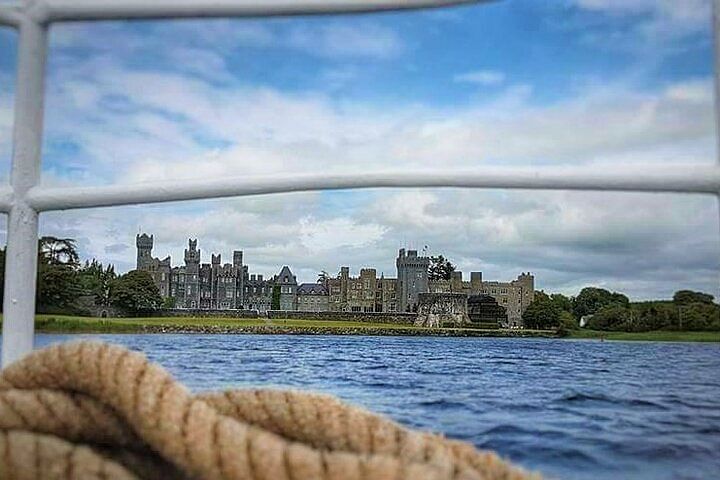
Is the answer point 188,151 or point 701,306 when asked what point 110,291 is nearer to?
point 188,151

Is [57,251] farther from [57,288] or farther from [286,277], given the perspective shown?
[286,277]

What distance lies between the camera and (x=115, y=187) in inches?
40.0

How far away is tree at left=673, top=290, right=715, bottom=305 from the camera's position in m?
1.01

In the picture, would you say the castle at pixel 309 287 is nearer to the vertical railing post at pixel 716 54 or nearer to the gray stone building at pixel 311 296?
the gray stone building at pixel 311 296

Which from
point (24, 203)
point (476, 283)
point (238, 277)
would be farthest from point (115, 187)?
point (476, 283)

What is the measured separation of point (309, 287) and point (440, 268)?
19 cm

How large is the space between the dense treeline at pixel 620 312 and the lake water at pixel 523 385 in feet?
0.10

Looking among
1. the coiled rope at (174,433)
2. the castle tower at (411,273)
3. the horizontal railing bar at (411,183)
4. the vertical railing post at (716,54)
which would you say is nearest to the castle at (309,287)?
the castle tower at (411,273)

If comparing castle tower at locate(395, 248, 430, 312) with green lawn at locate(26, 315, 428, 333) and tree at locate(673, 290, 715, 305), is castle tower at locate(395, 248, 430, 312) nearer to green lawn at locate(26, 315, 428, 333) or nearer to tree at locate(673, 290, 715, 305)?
green lawn at locate(26, 315, 428, 333)

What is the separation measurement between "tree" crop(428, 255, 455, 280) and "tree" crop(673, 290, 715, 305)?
0.97 feet

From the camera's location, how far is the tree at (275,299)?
1.09 meters

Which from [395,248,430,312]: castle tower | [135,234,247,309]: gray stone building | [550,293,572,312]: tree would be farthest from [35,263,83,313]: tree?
[550,293,572,312]: tree

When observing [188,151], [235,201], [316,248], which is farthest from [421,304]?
[188,151]

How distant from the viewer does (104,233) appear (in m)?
1.13
